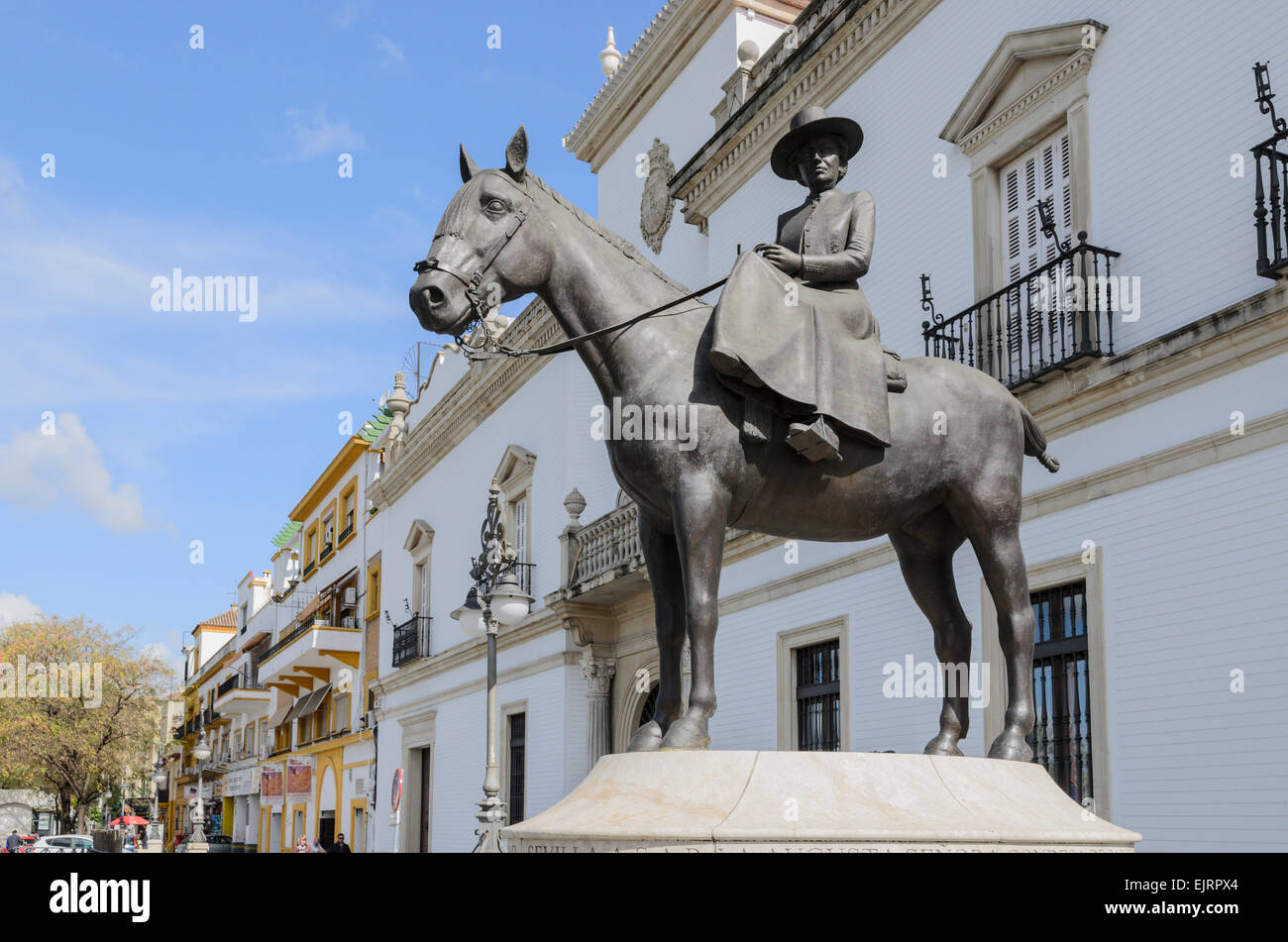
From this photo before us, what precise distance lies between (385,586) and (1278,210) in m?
28.2

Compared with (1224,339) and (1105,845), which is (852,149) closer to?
(1105,845)

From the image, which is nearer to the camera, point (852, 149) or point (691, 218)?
point (852, 149)

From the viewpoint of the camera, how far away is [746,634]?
1645 centimetres

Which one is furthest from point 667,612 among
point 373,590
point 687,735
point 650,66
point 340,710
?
point 340,710

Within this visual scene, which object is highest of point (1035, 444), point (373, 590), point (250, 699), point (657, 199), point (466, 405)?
point (657, 199)

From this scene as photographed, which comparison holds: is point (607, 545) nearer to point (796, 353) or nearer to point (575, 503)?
point (575, 503)

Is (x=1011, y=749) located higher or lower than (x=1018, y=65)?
lower

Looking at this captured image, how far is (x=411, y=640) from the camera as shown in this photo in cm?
3100

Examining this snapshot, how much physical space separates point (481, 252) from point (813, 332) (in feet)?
4.16

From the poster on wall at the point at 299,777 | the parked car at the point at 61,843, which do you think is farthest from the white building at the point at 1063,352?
the parked car at the point at 61,843

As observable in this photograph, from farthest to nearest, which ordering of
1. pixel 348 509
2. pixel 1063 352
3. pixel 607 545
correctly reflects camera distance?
pixel 348 509 < pixel 607 545 < pixel 1063 352

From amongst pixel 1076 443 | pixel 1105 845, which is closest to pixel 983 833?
pixel 1105 845

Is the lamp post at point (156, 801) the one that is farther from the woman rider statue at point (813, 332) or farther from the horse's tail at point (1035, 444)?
the woman rider statue at point (813, 332)
